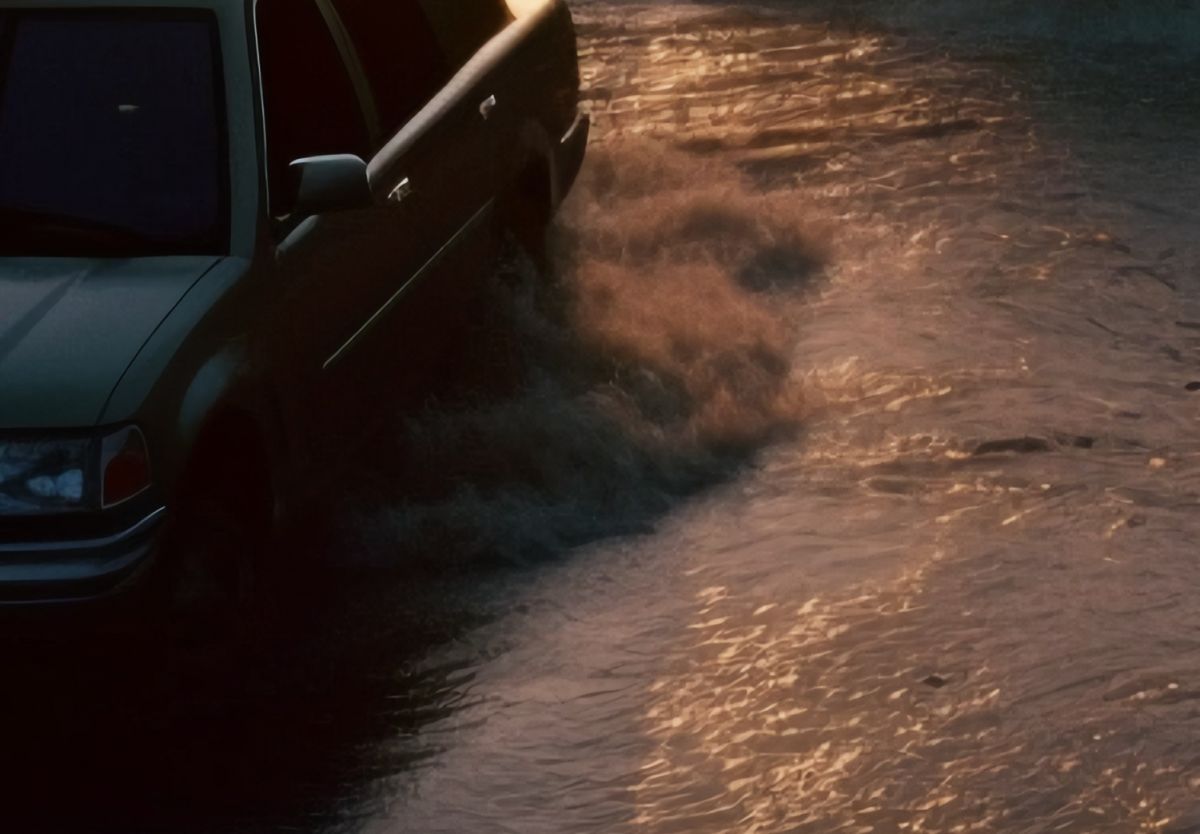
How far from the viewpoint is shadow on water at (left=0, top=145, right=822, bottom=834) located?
5.76m

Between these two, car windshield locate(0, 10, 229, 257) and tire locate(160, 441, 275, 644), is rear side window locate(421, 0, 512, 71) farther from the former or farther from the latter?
tire locate(160, 441, 275, 644)

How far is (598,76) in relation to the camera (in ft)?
46.3

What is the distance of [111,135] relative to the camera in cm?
627

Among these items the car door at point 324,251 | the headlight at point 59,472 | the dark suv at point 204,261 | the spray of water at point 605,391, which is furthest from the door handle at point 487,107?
the headlight at point 59,472

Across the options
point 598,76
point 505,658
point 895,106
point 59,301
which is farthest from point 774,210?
point 59,301

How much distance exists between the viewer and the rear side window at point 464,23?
26.1ft

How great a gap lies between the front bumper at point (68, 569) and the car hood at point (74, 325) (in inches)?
11.1

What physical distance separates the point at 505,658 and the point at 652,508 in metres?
1.23

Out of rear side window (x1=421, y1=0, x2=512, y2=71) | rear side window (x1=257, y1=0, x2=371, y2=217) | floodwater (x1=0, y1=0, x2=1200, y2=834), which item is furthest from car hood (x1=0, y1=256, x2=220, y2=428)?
rear side window (x1=421, y1=0, x2=512, y2=71)

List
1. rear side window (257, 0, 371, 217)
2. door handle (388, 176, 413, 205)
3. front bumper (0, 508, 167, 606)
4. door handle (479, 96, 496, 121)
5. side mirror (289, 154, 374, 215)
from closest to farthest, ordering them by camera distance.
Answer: front bumper (0, 508, 167, 606)
side mirror (289, 154, 374, 215)
rear side window (257, 0, 371, 217)
door handle (388, 176, 413, 205)
door handle (479, 96, 496, 121)

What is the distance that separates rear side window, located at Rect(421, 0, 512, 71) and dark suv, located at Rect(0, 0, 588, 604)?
7.6 inches

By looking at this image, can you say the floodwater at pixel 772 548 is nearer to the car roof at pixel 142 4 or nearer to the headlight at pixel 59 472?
the headlight at pixel 59 472

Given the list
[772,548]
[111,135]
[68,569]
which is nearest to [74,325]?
[68,569]

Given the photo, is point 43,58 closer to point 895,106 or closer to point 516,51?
point 516,51
